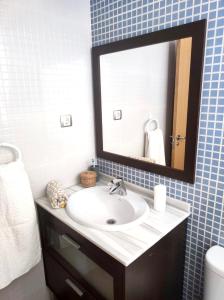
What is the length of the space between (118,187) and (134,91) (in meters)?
0.63

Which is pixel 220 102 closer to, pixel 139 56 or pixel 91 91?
pixel 139 56

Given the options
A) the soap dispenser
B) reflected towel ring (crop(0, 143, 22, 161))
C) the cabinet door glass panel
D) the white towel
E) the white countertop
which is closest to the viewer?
the white countertop

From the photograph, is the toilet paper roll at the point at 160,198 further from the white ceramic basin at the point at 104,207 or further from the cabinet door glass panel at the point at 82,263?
the cabinet door glass panel at the point at 82,263

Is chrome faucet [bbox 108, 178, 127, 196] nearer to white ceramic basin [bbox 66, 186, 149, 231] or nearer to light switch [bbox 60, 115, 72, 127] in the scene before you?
white ceramic basin [bbox 66, 186, 149, 231]

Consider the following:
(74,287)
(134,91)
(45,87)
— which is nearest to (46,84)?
(45,87)

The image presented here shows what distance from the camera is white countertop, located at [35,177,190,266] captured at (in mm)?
992

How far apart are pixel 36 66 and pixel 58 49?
0.66 feet

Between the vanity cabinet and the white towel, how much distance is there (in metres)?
0.40

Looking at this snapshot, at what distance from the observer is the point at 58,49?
57.2 inches

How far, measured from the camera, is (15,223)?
1259 mm

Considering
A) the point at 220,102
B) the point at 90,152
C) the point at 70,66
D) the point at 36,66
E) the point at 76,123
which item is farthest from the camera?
the point at 90,152

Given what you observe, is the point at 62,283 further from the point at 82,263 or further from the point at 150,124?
the point at 150,124

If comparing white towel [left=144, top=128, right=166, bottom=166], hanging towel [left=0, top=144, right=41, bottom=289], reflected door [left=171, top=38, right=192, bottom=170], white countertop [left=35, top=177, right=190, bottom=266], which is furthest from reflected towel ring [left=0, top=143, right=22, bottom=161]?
reflected door [left=171, top=38, right=192, bottom=170]

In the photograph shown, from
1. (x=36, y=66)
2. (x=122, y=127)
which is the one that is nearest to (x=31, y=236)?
(x=122, y=127)
